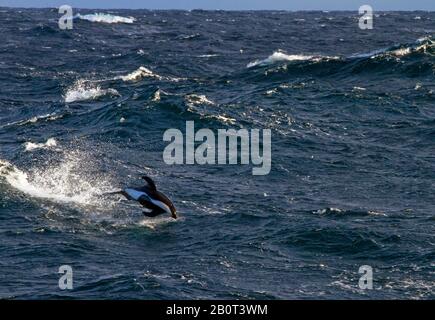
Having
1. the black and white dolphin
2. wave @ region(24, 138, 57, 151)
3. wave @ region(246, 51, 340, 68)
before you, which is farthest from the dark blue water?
wave @ region(246, 51, 340, 68)

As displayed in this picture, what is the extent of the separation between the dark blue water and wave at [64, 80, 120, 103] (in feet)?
0.61

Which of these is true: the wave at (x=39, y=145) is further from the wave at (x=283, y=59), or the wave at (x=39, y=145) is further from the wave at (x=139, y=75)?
the wave at (x=283, y=59)

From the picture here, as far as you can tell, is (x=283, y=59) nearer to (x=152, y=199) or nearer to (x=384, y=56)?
(x=384, y=56)

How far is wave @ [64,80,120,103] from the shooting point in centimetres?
5153

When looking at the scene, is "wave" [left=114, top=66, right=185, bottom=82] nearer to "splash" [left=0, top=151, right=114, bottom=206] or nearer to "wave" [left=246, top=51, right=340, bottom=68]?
"wave" [left=246, top=51, right=340, bottom=68]

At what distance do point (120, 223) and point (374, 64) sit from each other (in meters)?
36.4

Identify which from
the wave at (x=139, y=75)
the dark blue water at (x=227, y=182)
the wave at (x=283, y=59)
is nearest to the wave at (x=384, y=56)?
the wave at (x=283, y=59)

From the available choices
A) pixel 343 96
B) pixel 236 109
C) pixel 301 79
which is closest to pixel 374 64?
pixel 301 79

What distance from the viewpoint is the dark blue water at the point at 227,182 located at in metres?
23.1

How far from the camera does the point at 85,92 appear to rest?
53000 mm

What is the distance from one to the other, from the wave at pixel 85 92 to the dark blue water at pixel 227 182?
0.61 feet

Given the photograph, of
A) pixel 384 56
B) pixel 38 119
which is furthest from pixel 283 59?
pixel 38 119

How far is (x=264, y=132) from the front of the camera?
41.3 m

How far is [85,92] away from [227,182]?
22.3 meters
